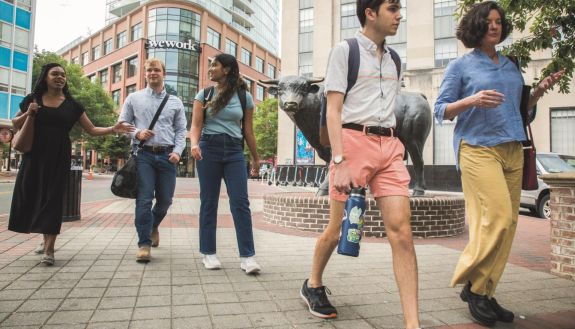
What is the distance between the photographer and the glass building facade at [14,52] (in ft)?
109

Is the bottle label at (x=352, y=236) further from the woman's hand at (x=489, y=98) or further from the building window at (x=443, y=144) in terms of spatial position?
the building window at (x=443, y=144)

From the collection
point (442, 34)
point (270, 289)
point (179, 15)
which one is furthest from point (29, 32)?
point (270, 289)

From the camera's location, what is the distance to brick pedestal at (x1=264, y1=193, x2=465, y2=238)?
6473mm

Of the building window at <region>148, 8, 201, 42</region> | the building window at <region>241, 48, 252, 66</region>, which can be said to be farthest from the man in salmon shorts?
A: the building window at <region>241, 48, 252, 66</region>

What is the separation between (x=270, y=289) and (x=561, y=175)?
287cm

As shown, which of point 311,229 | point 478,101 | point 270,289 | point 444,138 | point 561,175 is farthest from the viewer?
point 444,138

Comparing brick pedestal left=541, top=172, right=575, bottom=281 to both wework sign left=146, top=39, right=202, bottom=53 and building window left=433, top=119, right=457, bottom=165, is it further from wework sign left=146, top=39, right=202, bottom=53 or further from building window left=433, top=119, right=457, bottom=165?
wework sign left=146, top=39, right=202, bottom=53

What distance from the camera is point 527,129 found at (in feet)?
10.0

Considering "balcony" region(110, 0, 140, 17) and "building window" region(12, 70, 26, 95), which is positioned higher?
"balcony" region(110, 0, 140, 17)

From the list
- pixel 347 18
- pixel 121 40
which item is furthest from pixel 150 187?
pixel 121 40

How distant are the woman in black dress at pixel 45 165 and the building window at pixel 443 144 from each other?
25506 millimetres

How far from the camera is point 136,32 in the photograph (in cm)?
5456

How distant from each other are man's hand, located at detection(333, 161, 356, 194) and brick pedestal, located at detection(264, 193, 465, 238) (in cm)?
407

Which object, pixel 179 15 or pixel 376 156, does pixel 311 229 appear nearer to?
pixel 376 156
